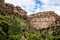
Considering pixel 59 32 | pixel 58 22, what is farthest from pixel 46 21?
pixel 59 32

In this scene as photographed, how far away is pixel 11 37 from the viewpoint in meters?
71.6

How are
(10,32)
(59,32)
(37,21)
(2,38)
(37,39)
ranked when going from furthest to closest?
(37,21), (59,32), (37,39), (10,32), (2,38)

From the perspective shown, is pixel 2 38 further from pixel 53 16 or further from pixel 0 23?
pixel 53 16

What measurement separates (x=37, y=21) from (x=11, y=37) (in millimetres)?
124693

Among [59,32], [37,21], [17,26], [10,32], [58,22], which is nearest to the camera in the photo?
[10,32]

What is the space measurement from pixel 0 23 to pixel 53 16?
120277 mm

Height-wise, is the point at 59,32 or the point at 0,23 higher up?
the point at 0,23

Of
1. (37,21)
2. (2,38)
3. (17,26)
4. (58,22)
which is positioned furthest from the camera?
(37,21)

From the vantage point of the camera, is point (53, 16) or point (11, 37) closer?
point (11, 37)

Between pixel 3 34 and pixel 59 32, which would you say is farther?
pixel 59 32

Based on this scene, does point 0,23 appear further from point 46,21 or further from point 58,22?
point 46,21

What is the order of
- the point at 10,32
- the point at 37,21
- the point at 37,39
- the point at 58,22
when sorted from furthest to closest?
the point at 37,21 → the point at 58,22 → the point at 37,39 → the point at 10,32

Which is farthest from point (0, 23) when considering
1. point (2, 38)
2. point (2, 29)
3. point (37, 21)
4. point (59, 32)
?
point (37, 21)

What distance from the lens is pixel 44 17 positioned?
653ft
